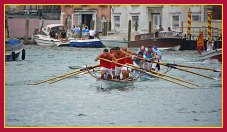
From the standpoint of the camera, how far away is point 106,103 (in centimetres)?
1817

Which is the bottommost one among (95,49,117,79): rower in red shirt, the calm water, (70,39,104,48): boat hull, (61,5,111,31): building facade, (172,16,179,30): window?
the calm water

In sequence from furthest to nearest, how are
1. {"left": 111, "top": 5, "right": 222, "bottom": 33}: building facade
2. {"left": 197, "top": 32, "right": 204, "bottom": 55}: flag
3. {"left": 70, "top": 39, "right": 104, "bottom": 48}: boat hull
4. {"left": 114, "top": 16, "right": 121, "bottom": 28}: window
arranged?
{"left": 114, "top": 16, "right": 121, "bottom": 28}: window, {"left": 111, "top": 5, "right": 222, "bottom": 33}: building facade, {"left": 70, "top": 39, "right": 104, "bottom": 48}: boat hull, {"left": 197, "top": 32, "right": 204, "bottom": 55}: flag

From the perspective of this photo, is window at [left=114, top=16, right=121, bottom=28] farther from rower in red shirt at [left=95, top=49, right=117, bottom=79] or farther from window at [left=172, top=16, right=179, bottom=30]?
rower in red shirt at [left=95, top=49, right=117, bottom=79]

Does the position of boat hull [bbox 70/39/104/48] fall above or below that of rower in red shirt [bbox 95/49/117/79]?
above

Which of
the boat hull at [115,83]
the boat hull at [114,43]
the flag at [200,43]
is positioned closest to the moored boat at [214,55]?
the flag at [200,43]

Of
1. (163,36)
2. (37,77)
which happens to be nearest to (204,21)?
(163,36)

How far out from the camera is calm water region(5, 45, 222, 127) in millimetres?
15602

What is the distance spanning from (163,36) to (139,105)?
17341mm

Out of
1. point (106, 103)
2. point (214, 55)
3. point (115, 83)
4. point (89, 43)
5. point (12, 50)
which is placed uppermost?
point (89, 43)

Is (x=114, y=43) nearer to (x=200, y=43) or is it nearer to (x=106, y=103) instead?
(x=200, y=43)

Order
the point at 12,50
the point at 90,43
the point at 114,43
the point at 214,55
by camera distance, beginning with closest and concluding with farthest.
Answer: the point at 214,55 → the point at 12,50 → the point at 114,43 → the point at 90,43

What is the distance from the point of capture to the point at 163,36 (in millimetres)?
35031

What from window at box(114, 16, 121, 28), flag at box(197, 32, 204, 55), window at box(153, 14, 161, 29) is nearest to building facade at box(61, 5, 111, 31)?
window at box(114, 16, 121, 28)

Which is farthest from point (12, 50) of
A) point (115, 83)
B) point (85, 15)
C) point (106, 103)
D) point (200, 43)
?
point (85, 15)
